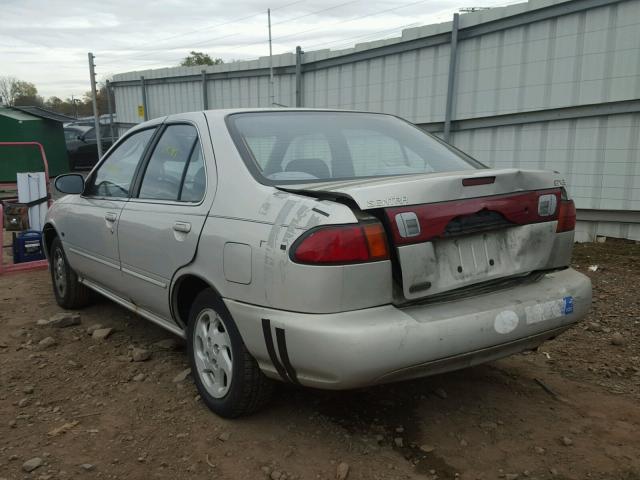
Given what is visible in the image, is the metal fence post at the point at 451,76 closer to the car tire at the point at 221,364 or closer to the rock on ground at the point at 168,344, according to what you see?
the rock on ground at the point at 168,344

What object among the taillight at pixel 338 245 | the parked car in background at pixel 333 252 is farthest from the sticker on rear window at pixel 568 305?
the taillight at pixel 338 245

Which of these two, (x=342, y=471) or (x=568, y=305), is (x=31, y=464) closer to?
(x=342, y=471)

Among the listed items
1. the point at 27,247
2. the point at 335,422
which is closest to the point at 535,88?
the point at 335,422

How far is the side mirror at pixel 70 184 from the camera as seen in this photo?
437cm

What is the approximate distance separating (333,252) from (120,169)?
2408 millimetres

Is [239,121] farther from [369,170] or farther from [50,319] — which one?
[50,319]

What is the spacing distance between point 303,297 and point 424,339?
1.69ft

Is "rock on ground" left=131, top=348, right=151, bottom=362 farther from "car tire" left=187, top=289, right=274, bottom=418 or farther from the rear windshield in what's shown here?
the rear windshield

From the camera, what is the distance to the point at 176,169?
3.21m

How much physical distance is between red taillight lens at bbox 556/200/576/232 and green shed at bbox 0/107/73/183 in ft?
42.2

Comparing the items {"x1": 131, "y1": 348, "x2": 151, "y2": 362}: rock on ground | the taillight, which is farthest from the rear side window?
{"x1": 131, "y1": 348, "x2": 151, "y2": 362}: rock on ground

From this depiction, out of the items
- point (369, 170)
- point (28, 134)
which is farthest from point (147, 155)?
point (28, 134)

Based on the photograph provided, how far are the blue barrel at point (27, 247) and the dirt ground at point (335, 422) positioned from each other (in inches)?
111

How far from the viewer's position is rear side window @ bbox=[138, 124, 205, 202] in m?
3.00
